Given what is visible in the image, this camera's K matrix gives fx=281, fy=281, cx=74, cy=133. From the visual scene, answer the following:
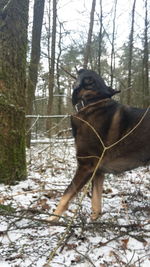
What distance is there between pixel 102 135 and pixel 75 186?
734 millimetres

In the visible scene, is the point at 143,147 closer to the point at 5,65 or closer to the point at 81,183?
the point at 81,183

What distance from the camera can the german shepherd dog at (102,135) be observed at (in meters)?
3.51

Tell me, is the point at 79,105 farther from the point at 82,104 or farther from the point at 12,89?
the point at 12,89

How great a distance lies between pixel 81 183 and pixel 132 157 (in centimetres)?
77

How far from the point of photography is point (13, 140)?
4.64 meters

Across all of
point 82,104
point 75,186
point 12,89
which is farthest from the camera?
point 12,89

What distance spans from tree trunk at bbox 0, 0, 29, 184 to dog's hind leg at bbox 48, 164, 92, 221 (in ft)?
4.86

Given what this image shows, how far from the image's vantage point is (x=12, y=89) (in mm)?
4723

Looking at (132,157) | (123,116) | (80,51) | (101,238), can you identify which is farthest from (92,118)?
(80,51)

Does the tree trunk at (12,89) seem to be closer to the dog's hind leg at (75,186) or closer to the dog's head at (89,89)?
the dog's head at (89,89)

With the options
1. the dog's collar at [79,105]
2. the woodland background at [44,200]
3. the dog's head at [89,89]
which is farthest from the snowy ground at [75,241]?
the dog's head at [89,89]

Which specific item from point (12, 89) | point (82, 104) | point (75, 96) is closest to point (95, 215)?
point (82, 104)

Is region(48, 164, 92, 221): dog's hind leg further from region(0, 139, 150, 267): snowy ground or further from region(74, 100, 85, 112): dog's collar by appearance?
region(74, 100, 85, 112): dog's collar

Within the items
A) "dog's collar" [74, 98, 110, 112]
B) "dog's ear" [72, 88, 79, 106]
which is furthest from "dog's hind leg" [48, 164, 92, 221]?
"dog's ear" [72, 88, 79, 106]
